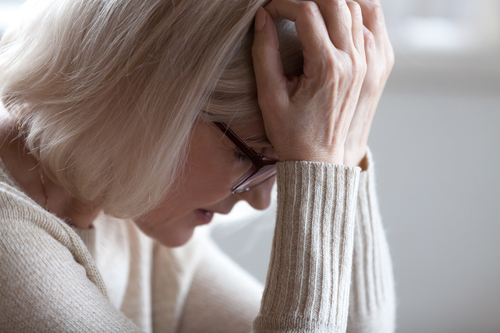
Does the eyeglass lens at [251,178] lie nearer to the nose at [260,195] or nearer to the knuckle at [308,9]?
the nose at [260,195]

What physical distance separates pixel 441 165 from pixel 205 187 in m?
1.12

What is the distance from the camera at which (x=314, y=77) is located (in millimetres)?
737

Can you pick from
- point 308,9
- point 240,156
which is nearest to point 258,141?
point 240,156

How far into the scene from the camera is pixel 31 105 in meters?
0.84

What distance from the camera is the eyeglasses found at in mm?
800

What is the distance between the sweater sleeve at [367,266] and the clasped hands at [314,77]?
25cm

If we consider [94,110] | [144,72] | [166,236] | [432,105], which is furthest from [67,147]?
[432,105]

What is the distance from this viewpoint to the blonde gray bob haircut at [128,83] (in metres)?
0.72

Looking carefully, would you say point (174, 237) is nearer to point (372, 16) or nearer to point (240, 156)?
point (240, 156)

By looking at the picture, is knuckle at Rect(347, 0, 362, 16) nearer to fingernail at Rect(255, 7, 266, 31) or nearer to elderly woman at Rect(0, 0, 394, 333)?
elderly woman at Rect(0, 0, 394, 333)

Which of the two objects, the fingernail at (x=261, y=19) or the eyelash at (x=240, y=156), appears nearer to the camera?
the fingernail at (x=261, y=19)

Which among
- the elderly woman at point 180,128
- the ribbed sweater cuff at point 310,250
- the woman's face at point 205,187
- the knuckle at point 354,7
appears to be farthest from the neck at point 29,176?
the knuckle at point 354,7

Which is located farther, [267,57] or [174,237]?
[174,237]

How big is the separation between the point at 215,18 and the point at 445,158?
4.09ft
